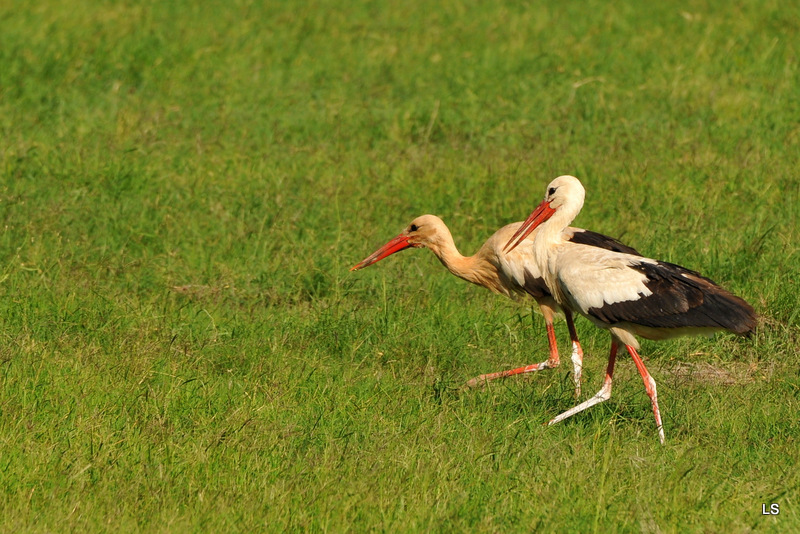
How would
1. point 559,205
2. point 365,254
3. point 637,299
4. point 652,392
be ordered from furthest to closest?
point 365,254 → point 559,205 → point 637,299 → point 652,392

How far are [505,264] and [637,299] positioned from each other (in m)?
1.12

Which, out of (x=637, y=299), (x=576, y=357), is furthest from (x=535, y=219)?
(x=637, y=299)

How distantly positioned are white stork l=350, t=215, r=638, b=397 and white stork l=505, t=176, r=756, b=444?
308 millimetres

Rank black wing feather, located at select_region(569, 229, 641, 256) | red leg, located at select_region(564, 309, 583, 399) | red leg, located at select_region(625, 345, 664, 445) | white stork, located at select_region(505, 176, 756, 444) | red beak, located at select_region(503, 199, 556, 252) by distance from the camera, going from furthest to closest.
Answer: black wing feather, located at select_region(569, 229, 641, 256) < red beak, located at select_region(503, 199, 556, 252) < red leg, located at select_region(564, 309, 583, 399) < white stork, located at select_region(505, 176, 756, 444) < red leg, located at select_region(625, 345, 664, 445)

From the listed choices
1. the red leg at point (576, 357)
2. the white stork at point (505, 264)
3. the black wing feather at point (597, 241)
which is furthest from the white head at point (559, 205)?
the red leg at point (576, 357)

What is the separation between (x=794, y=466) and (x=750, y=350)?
1.81 m

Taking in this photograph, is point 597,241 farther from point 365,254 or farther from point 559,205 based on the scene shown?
point 365,254

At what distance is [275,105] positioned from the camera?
34.7 ft

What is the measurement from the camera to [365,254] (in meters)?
8.02

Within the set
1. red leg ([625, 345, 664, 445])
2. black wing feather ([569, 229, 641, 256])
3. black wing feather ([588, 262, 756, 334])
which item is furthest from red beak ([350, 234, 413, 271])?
red leg ([625, 345, 664, 445])

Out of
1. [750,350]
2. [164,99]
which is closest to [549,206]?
[750,350]

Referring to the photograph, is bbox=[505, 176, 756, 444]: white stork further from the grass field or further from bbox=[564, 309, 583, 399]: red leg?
the grass field

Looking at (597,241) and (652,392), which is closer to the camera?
(652,392)

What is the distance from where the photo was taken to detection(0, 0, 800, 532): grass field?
15.5 feet
